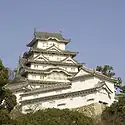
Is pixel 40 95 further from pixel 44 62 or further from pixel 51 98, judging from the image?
pixel 44 62

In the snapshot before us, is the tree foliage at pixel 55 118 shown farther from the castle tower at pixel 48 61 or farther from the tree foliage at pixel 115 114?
the castle tower at pixel 48 61

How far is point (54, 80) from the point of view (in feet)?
150

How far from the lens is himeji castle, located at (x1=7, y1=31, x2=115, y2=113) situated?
35.8m

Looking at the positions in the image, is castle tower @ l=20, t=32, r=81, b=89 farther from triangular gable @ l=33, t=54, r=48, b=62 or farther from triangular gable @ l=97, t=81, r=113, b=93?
triangular gable @ l=97, t=81, r=113, b=93

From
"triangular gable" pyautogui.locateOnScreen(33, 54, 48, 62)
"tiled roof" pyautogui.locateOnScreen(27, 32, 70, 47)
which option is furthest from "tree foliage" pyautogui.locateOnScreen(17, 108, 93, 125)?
"tiled roof" pyautogui.locateOnScreen(27, 32, 70, 47)

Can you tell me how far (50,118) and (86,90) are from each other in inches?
234

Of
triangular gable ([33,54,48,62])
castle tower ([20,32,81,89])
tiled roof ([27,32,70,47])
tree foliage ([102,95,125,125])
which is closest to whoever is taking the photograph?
tree foliage ([102,95,125,125])

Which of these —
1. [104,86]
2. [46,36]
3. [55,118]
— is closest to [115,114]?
[104,86]

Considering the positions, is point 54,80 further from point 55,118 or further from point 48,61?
point 55,118

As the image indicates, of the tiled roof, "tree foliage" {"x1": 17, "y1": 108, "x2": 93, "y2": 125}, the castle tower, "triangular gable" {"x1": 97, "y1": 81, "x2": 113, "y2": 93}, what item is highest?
the tiled roof

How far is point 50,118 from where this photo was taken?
3078cm

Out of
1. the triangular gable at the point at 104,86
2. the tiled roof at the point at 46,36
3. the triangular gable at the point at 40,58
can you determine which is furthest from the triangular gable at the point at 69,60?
the triangular gable at the point at 104,86

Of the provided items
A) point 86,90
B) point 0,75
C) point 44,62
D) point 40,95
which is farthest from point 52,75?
point 0,75

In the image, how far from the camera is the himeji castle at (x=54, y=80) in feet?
117
